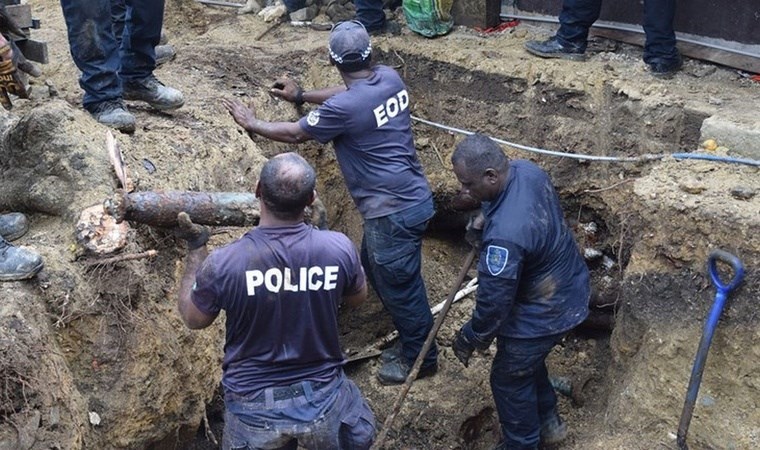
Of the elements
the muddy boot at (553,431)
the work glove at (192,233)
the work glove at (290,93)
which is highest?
the work glove at (192,233)

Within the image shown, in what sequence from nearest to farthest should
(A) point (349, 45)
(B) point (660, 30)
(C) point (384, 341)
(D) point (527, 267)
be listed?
(D) point (527, 267) → (A) point (349, 45) → (B) point (660, 30) → (C) point (384, 341)

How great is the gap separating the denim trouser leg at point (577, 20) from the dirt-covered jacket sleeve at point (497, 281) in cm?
280

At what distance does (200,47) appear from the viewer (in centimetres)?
707

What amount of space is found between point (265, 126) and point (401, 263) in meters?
1.20

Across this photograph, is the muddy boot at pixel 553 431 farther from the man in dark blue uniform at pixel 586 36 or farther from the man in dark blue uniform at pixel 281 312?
the man in dark blue uniform at pixel 586 36

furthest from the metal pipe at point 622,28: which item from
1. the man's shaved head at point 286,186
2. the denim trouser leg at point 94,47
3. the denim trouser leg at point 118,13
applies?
the man's shaved head at point 286,186

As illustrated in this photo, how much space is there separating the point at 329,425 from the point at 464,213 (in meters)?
3.63

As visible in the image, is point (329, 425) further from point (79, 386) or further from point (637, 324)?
point (637, 324)

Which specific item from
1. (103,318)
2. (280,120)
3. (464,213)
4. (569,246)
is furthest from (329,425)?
(464,213)

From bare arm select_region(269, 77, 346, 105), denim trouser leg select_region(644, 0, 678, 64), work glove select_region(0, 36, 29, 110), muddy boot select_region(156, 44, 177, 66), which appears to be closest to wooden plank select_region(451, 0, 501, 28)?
denim trouser leg select_region(644, 0, 678, 64)

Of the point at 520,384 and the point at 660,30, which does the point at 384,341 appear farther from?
the point at 660,30

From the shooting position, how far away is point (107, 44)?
496 centimetres

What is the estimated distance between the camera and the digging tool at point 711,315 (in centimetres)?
435

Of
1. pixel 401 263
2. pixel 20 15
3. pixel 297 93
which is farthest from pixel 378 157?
pixel 20 15
